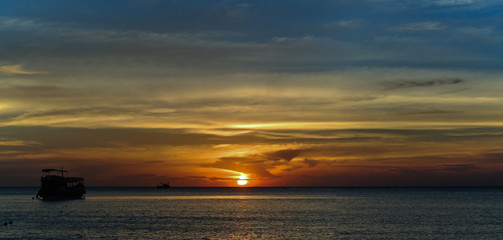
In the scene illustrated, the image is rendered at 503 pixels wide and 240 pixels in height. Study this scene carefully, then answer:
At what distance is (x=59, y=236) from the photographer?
76.3 meters

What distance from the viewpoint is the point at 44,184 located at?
178 meters

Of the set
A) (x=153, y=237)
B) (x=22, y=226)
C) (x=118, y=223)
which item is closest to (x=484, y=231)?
(x=153, y=237)

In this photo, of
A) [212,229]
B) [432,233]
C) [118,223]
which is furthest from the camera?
[118,223]

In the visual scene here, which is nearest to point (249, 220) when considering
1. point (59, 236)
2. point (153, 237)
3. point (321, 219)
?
point (321, 219)


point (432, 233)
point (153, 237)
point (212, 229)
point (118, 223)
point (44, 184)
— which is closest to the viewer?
point (153, 237)

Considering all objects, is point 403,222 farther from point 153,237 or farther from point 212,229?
point 153,237

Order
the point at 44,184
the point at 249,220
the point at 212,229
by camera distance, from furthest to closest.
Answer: the point at 44,184
the point at 249,220
the point at 212,229

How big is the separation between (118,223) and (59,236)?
19.3 metres

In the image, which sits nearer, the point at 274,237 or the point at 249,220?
the point at 274,237

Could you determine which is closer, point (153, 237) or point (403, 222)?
point (153, 237)

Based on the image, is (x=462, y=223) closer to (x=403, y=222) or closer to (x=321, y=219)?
(x=403, y=222)

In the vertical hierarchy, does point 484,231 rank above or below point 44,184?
below

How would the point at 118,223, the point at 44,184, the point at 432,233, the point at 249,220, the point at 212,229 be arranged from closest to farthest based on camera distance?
the point at 432,233
the point at 212,229
the point at 118,223
the point at 249,220
the point at 44,184

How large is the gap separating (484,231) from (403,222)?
17019mm
